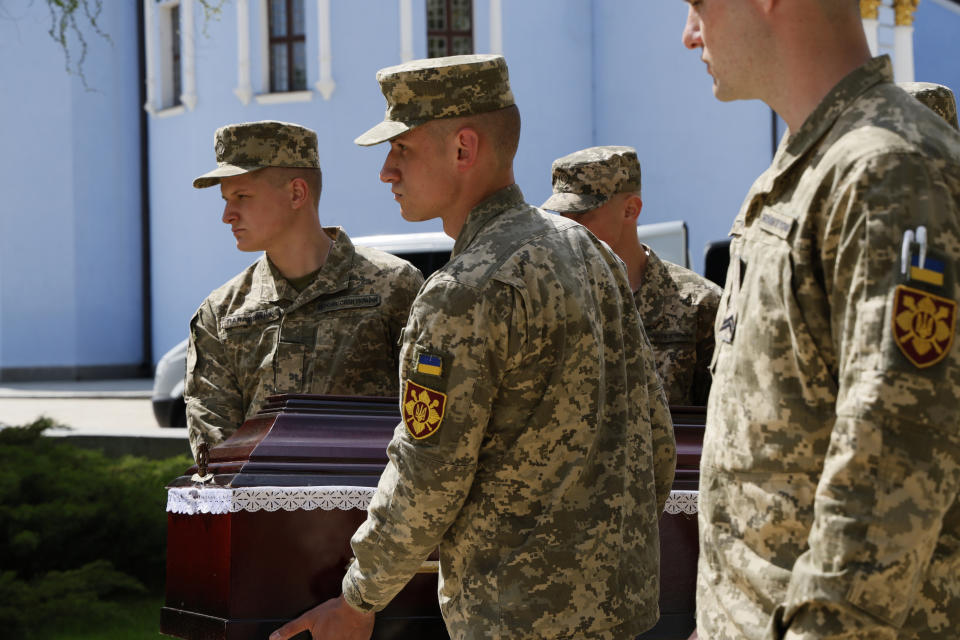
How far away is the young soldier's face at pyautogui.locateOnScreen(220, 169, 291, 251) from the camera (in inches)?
141

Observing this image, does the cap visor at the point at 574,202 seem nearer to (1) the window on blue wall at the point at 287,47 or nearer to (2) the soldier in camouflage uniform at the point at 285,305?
(2) the soldier in camouflage uniform at the point at 285,305

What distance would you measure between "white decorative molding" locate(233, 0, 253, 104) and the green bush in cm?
1223

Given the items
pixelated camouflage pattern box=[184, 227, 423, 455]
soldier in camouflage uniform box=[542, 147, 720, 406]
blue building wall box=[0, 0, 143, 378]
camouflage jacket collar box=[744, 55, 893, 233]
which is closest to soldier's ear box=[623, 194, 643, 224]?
soldier in camouflage uniform box=[542, 147, 720, 406]

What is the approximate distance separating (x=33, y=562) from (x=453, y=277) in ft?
13.3

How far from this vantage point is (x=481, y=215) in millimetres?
2133

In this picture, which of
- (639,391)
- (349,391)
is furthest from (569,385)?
(349,391)

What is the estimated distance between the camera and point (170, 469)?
625cm

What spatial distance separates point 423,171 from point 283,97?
52.3ft

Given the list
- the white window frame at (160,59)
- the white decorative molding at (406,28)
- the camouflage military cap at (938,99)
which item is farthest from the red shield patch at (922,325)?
the white window frame at (160,59)

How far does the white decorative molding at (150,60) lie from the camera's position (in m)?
19.6

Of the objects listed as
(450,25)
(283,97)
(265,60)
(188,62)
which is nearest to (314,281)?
(283,97)

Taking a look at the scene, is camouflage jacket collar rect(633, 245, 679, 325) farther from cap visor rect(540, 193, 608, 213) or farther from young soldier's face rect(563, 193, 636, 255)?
cap visor rect(540, 193, 608, 213)

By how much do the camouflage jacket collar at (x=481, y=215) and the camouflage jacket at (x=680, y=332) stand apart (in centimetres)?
156

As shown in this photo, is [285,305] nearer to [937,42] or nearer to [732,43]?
[732,43]
